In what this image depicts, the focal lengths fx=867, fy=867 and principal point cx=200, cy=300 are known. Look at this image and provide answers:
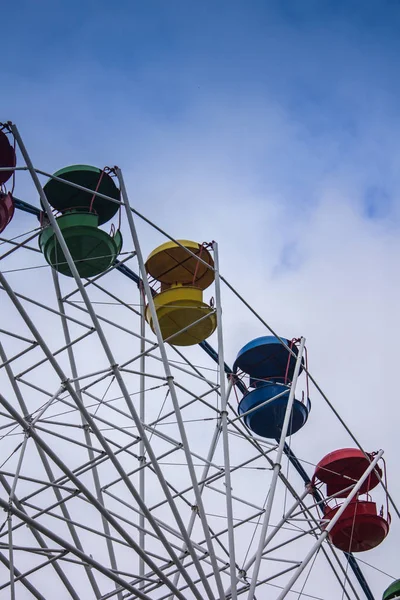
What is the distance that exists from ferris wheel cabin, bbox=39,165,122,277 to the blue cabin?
437 cm

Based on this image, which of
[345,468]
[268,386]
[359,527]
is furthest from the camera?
[345,468]

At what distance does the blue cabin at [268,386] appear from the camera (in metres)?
18.7

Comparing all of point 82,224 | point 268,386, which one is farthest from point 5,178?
point 268,386

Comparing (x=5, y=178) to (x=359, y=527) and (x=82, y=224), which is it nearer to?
(x=82, y=224)

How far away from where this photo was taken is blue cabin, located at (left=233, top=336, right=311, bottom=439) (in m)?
18.7

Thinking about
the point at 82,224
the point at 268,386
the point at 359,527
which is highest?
the point at 82,224

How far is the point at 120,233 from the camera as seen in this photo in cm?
1667

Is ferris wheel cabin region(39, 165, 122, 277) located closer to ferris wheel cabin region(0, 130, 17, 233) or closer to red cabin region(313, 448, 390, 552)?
ferris wheel cabin region(0, 130, 17, 233)

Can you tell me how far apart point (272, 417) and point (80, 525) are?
6910 mm

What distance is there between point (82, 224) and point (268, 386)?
222 inches

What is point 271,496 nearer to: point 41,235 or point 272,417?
point 272,417

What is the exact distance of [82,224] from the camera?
15.9 metres

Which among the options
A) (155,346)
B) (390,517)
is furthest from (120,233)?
(390,517)

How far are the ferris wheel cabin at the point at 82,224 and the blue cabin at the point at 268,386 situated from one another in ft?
14.3
